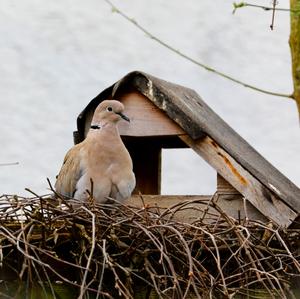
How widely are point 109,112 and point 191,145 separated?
40 centimetres

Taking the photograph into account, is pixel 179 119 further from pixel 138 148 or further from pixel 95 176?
pixel 138 148

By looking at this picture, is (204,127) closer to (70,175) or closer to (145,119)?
(145,119)

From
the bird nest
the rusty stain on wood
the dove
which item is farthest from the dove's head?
the bird nest

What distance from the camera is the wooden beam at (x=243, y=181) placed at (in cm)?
363

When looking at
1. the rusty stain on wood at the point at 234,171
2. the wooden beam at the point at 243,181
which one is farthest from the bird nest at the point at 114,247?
the rusty stain on wood at the point at 234,171

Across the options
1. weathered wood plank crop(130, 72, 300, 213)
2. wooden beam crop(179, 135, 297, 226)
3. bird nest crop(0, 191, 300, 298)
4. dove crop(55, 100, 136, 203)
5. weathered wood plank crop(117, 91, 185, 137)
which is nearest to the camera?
bird nest crop(0, 191, 300, 298)

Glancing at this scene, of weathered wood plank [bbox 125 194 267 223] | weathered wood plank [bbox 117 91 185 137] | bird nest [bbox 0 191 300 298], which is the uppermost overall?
weathered wood plank [bbox 117 91 185 137]

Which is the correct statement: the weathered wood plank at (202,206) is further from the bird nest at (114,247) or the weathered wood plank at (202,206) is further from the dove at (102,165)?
the bird nest at (114,247)

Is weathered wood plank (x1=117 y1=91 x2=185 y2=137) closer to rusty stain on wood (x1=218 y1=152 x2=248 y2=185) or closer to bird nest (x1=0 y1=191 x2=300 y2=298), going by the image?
rusty stain on wood (x1=218 y1=152 x2=248 y2=185)

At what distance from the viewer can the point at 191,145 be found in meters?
3.89

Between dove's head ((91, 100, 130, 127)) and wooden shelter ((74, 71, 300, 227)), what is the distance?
15 centimetres

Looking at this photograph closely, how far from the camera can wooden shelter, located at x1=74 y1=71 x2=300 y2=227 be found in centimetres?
370

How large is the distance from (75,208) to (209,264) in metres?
0.62

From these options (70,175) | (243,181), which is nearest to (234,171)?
(243,181)
